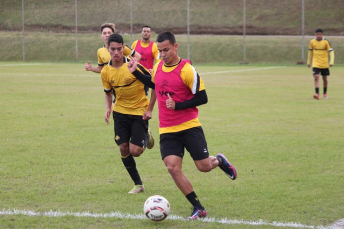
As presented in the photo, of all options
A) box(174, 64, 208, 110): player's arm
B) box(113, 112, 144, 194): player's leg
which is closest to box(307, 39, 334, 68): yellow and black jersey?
box(113, 112, 144, 194): player's leg

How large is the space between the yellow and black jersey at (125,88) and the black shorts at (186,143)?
127cm

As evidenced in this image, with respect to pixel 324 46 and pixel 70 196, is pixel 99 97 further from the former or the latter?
pixel 70 196

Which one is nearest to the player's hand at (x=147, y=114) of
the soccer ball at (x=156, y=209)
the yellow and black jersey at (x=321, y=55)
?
the soccer ball at (x=156, y=209)

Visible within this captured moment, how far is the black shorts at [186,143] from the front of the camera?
6.04m

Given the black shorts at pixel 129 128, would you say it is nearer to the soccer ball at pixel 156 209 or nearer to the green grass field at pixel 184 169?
the green grass field at pixel 184 169

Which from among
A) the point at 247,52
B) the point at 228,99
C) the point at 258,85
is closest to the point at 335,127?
the point at 228,99

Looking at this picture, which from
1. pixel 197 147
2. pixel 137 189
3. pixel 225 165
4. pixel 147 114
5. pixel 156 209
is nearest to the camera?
pixel 156 209

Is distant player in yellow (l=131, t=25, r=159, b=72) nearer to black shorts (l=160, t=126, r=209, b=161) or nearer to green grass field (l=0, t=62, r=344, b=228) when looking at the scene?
green grass field (l=0, t=62, r=344, b=228)

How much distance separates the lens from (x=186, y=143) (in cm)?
609

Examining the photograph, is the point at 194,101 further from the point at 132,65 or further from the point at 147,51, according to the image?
the point at 147,51

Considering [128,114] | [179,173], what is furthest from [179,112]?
[128,114]

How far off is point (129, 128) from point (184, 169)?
151 centimetres

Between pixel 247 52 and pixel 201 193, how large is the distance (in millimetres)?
35636

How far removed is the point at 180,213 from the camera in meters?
6.14
